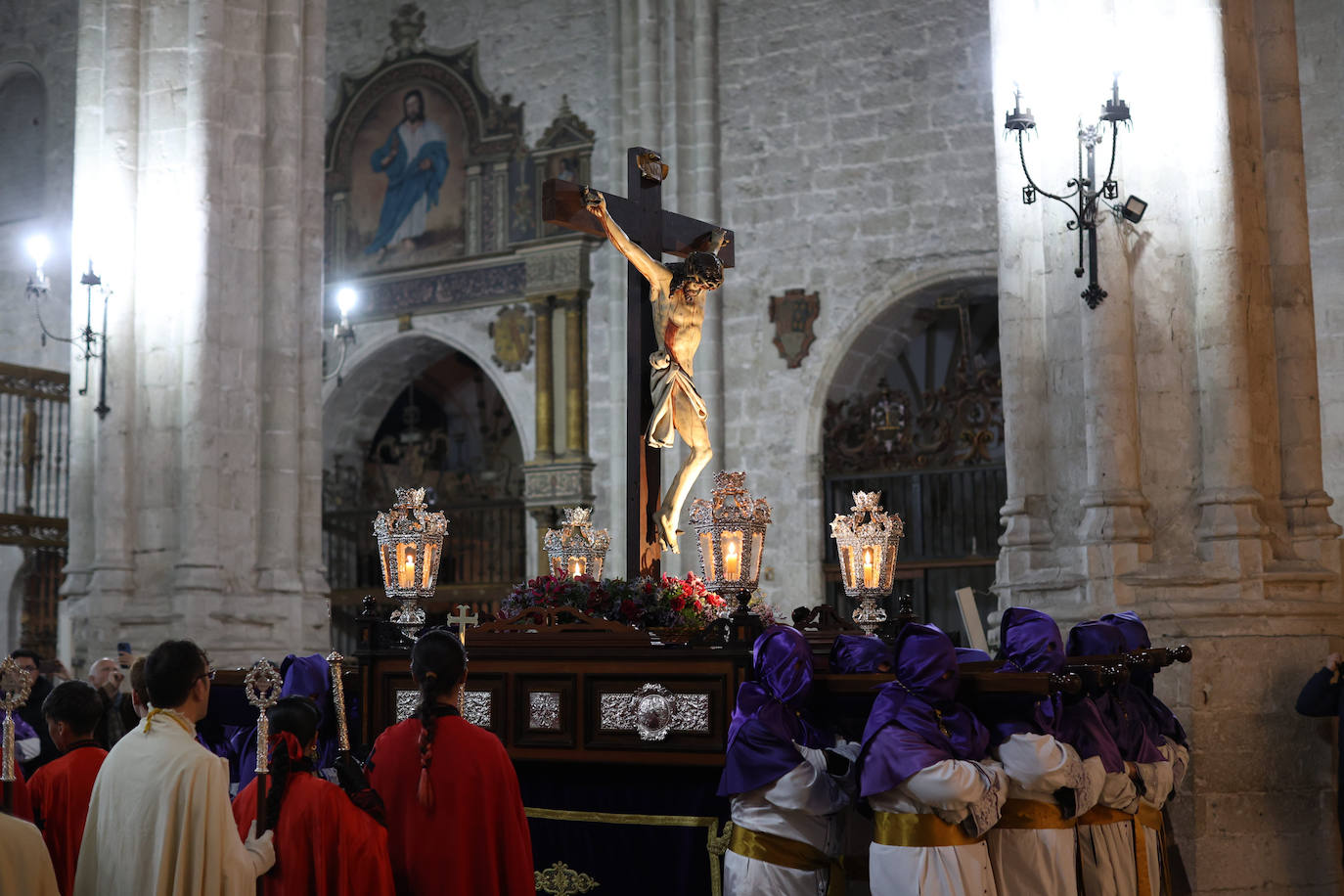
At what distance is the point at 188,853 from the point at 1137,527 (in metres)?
4.75

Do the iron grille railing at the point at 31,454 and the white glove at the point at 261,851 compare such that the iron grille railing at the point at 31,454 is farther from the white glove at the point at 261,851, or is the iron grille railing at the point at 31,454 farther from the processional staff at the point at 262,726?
the white glove at the point at 261,851

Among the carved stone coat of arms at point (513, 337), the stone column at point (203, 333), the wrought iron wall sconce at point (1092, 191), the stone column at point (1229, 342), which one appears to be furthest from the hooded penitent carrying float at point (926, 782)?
the carved stone coat of arms at point (513, 337)

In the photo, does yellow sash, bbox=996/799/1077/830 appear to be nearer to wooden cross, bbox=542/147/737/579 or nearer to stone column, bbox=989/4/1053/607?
wooden cross, bbox=542/147/737/579

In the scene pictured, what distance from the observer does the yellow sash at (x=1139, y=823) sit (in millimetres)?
4941

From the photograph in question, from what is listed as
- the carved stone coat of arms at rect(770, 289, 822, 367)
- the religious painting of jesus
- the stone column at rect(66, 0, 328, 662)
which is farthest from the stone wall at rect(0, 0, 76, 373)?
the carved stone coat of arms at rect(770, 289, 822, 367)

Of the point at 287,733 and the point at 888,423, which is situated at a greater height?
the point at 888,423

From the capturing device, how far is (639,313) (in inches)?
262

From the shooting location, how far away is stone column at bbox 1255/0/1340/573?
23.0 ft

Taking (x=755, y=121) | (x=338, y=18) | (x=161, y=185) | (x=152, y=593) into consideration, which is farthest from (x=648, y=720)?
(x=338, y=18)

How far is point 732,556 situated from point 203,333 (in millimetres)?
4402

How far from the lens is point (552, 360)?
46.1ft

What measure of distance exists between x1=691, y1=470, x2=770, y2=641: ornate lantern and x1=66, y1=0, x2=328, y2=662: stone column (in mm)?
3879

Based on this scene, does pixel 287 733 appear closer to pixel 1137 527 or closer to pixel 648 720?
pixel 648 720

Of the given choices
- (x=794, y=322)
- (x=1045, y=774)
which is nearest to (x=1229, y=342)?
(x=1045, y=774)
